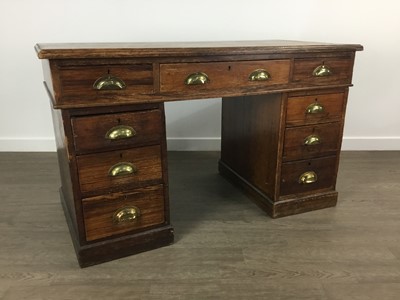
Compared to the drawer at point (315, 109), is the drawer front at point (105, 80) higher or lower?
higher

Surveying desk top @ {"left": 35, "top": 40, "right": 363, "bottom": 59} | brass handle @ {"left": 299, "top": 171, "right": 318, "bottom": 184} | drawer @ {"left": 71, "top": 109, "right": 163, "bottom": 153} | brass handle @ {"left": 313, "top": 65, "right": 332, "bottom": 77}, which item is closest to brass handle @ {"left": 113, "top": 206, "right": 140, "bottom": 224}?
drawer @ {"left": 71, "top": 109, "right": 163, "bottom": 153}

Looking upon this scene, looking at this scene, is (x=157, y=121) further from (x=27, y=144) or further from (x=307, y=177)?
(x=27, y=144)

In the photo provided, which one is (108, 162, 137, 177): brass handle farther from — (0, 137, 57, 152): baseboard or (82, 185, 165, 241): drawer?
(0, 137, 57, 152): baseboard

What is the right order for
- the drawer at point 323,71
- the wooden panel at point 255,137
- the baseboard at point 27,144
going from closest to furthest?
the drawer at point 323,71
the wooden panel at point 255,137
the baseboard at point 27,144

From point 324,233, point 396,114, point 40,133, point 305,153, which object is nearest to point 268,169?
point 305,153

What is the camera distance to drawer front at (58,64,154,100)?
3.71ft

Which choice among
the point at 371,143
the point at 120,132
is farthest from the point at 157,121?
the point at 371,143

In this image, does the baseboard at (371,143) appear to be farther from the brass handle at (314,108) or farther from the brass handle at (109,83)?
the brass handle at (109,83)

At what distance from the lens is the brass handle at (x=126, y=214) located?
52.9 inches

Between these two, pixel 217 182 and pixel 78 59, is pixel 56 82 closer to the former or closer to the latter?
pixel 78 59

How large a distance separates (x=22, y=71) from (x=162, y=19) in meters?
0.98

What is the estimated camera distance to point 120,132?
48.9 inches

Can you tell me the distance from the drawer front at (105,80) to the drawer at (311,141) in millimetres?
702

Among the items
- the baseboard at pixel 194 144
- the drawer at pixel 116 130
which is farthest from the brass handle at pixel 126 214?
the baseboard at pixel 194 144
